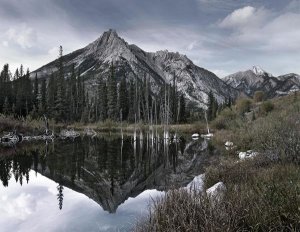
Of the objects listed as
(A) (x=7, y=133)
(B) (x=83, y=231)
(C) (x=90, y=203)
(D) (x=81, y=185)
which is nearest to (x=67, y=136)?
(A) (x=7, y=133)

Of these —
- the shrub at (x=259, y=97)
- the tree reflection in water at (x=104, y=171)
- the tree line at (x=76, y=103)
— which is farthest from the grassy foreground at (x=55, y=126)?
the shrub at (x=259, y=97)

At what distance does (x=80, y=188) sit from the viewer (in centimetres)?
1638

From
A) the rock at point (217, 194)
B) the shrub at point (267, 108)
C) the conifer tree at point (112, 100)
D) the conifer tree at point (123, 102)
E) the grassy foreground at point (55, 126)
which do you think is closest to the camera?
the rock at point (217, 194)

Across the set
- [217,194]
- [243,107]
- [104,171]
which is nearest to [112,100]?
[243,107]

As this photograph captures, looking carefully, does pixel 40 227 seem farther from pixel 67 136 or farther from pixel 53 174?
Answer: pixel 67 136

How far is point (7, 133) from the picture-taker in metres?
39.9

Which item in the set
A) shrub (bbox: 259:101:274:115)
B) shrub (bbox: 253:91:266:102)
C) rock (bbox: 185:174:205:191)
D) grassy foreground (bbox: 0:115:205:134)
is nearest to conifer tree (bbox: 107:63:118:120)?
grassy foreground (bbox: 0:115:205:134)

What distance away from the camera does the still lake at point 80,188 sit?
1123cm

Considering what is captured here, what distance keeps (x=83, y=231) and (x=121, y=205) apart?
3373mm

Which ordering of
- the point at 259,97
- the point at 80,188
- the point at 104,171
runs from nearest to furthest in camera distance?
1. the point at 80,188
2. the point at 104,171
3. the point at 259,97

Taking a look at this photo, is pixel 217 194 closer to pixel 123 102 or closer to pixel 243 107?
pixel 243 107

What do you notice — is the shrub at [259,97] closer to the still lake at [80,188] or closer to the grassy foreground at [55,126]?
the grassy foreground at [55,126]

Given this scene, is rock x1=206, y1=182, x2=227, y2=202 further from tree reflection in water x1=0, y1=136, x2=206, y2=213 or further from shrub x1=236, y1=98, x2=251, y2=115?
shrub x1=236, y1=98, x2=251, y2=115

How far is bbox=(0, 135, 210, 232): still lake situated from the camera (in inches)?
442
